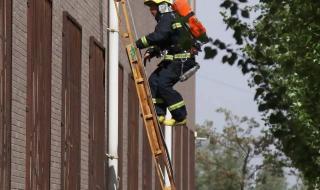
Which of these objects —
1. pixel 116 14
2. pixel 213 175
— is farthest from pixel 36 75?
pixel 213 175

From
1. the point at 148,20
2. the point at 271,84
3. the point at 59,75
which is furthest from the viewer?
the point at 148,20

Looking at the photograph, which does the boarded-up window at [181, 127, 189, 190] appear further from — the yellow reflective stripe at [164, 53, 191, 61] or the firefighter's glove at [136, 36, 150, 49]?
the firefighter's glove at [136, 36, 150, 49]

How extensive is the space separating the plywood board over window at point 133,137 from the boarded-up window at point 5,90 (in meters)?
10.5

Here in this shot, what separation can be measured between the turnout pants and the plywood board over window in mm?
8460

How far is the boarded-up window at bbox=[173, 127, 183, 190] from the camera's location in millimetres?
34844

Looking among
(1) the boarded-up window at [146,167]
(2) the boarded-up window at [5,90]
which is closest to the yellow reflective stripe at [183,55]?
(2) the boarded-up window at [5,90]

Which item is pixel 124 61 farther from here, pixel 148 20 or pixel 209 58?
pixel 209 58

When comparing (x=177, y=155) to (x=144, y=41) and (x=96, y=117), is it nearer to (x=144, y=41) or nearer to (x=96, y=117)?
(x=96, y=117)

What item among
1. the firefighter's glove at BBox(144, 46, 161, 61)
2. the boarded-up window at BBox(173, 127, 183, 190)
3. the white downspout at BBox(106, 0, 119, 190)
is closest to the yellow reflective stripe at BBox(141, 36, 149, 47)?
the firefighter's glove at BBox(144, 46, 161, 61)

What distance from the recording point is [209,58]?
9391 millimetres

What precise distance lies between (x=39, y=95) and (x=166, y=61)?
160 centimetres

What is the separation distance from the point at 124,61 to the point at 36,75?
8246 mm

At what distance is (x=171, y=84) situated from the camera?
16.1 m

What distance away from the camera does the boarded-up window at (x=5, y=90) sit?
13.9 metres
